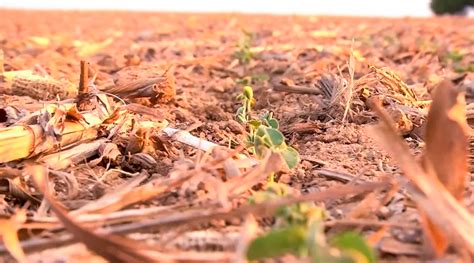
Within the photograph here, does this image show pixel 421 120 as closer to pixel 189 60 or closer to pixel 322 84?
pixel 322 84

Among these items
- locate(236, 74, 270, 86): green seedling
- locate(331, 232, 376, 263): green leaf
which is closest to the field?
locate(331, 232, 376, 263): green leaf

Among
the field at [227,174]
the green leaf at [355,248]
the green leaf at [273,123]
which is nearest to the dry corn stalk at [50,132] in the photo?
the field at [227,174]

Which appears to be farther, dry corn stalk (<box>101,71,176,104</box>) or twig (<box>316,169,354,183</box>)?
dry corn stalk (<box>101,71,176,104</box>)

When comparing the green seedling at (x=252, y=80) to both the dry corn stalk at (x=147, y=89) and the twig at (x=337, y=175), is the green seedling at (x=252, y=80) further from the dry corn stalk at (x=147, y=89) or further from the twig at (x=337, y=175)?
the twig at (x=337, y=175)

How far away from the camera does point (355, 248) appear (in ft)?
3.28

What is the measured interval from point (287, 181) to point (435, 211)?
0.65 m

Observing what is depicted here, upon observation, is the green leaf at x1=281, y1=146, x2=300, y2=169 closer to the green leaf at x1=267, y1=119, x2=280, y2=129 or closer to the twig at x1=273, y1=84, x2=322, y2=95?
the green leaf at x1=267, y1=119, x2=280, y2=129

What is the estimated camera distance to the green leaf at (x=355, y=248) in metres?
1.00

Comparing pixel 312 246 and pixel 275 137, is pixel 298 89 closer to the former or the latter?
pixel 275 137

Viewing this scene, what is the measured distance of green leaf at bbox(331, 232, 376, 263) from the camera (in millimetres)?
999

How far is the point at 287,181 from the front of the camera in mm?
1757

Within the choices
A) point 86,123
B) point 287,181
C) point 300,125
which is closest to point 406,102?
point 300,125

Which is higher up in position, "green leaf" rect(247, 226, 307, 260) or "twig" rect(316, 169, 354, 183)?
"green leaf" rect(247, 226, 307, 260)

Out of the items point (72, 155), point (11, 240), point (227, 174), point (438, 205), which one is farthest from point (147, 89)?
point (438, 205)
